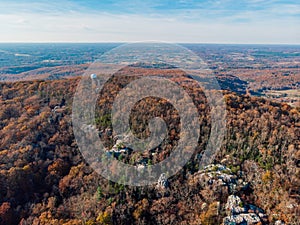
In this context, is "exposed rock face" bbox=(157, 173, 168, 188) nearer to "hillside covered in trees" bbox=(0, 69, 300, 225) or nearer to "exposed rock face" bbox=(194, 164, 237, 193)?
"hillside covered in trees" bbox=(0, 69, 300, 225)

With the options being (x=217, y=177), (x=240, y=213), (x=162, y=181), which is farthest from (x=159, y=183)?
(x=240, y=213)

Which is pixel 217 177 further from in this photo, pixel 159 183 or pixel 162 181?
pixel 159 183

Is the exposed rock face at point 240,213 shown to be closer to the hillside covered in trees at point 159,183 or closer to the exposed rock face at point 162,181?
the hillside covered in trees at point 159,183

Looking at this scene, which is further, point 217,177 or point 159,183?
→ point 159,183

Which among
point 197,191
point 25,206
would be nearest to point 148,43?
point 197,191

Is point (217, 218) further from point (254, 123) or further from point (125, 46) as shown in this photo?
point (125, 46)

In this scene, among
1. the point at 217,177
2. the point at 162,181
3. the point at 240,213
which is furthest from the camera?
the point at 162,181

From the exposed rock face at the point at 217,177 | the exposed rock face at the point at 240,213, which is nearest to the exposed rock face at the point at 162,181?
the exposed rock face at the point at 217,177
